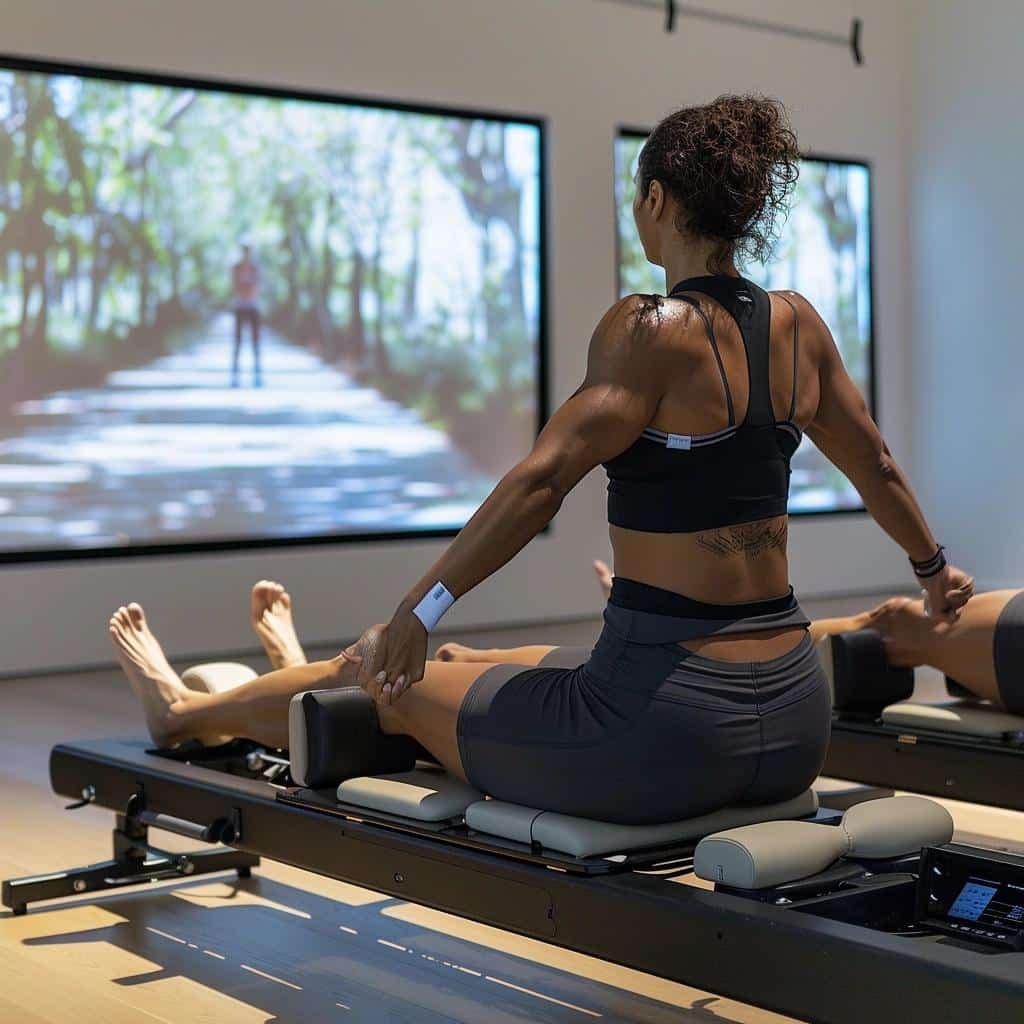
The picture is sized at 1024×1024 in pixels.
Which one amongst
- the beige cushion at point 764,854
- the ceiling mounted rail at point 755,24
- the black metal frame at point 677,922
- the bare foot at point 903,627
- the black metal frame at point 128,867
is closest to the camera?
the black metal frame at point 677,922

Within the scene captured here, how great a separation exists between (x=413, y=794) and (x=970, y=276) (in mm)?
6289

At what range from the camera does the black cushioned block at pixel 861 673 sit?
3098 millimetres

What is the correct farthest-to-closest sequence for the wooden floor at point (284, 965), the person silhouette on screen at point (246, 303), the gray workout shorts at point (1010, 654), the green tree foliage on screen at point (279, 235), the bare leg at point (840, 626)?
the person silhouette on screen at point (246, 303) < the green tree foliage on screen at point (279, 235) < the bare leg at point (840, 626) < the gray workout shorts at point (1010, 654) < the wooden floor at point (284, 965)

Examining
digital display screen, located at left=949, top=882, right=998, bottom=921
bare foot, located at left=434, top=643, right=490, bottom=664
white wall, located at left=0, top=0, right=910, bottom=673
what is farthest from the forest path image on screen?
digital display screen, located at left=949, top=882, right=998, bottom=921

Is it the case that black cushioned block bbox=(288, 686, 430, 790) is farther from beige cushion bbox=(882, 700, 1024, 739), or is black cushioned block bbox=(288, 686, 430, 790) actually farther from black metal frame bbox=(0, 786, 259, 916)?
beige cushion bbox=(882, 700, 1024, 739)

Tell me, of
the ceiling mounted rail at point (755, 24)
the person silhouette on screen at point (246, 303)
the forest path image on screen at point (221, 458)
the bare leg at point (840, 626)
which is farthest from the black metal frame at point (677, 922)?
the ceiling mounted rail at point (755, 24)

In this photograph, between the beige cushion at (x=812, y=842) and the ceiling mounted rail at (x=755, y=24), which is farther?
the ceiling mounted rail at (x=755, y=24)

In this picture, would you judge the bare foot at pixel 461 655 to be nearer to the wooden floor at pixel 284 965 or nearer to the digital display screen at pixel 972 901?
the wooden floor at pixel 284 965

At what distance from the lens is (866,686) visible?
3113 mm

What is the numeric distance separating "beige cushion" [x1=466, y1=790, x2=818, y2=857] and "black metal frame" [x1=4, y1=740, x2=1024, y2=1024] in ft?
0.13

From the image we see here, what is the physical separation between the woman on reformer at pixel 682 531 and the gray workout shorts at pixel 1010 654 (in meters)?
0.92

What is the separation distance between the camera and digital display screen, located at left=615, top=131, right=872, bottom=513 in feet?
25.4

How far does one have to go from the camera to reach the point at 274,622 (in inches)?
118

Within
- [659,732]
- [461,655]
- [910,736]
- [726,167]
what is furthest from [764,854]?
[910,736]
